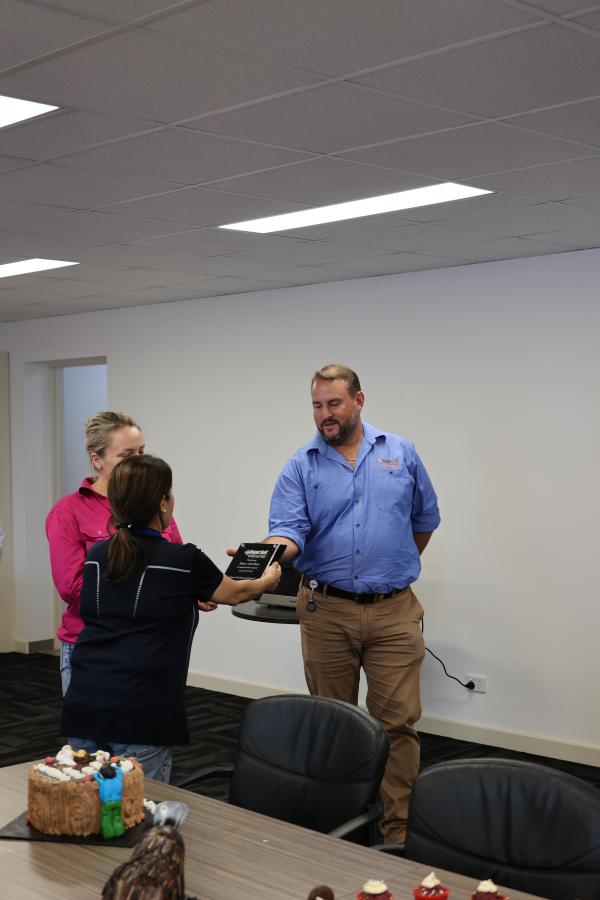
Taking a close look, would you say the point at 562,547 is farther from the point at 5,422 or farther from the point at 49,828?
the point at 5,422

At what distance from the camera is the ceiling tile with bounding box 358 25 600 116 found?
262cm

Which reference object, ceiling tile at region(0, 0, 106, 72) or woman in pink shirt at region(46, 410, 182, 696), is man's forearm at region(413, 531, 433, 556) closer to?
woman in pink shirt at region(46, 410, 182, 696)

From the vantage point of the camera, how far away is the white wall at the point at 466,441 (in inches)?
223

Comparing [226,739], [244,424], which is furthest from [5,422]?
[226,739]

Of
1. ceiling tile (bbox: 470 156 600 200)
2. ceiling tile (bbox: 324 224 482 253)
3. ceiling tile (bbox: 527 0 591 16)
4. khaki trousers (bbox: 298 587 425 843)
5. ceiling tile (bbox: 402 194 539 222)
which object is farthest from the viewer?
ceiling tile (bbox: 324 224 482 253)

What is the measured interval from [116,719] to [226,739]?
11.2 feet

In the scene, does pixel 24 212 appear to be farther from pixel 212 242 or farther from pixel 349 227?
pixel 349 227

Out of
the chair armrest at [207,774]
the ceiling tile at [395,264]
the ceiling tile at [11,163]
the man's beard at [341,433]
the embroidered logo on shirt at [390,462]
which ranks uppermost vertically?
the ceiling tile at [11,163]

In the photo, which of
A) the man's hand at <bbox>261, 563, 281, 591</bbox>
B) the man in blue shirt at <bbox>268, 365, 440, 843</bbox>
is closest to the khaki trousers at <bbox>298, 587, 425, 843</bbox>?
the man in blue shirt at <bbox>268, 365, 440, 843</bbox>

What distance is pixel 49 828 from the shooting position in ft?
7.79

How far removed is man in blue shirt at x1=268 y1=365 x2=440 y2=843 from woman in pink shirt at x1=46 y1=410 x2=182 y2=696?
0.74m

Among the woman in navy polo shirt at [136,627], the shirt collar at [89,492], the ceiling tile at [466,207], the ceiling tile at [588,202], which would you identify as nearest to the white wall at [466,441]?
the ceiling tile at [588,202]

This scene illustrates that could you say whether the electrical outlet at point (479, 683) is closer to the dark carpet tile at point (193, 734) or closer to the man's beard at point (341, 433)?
the dark carpet tile at point (193, 734)

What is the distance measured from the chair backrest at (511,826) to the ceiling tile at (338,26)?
1678mm
